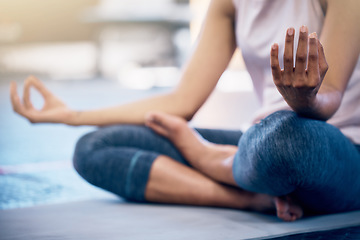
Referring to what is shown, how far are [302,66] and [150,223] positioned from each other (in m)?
0.43

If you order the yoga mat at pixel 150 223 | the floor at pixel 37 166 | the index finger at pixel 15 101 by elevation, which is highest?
the index finger at pixel 15 101

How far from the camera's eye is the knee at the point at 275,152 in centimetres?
73

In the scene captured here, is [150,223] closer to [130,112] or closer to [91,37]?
[130,112]

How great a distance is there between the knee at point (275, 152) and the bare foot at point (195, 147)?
16 centimetres

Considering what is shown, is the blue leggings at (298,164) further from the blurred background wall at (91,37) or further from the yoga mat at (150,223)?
the blurred background wall at (91,37)

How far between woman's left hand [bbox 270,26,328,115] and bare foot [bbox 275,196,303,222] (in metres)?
0.27

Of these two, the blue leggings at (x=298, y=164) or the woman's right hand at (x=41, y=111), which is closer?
the blue leggings at (x=298, y=164)

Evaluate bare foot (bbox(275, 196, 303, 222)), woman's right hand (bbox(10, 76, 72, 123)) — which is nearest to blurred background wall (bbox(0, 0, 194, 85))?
→ woman's right hand (bbox(10, 76, 72, 123))

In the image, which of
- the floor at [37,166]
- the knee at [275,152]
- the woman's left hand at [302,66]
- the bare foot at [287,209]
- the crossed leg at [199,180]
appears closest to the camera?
the woman's left hand at [302,66]

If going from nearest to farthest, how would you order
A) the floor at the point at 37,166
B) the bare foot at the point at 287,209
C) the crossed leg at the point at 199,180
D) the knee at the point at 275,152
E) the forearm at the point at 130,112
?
the knee at the point at 275,152 → the bare foot at the point at 287,209 → the crossed leg at the point at 199,180 → the forearm at the point at 130,112 → the floor at the point at 37,166

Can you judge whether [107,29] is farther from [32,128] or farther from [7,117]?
[32,128]

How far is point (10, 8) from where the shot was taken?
25.0ft

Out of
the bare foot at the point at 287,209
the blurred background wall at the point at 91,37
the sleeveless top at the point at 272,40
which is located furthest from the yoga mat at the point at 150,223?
the blurred background wall at the point at 91,37

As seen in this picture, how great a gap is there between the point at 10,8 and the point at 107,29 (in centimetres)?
188
